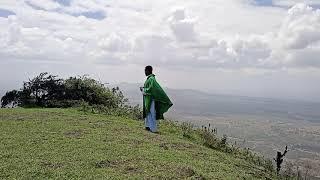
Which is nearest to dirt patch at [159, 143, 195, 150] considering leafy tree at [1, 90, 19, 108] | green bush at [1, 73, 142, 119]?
green bush at [1, 73, 142, 119]

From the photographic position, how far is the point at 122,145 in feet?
41.0

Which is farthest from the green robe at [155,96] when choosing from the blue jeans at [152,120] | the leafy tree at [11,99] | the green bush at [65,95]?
the leafy tree at [11,99]

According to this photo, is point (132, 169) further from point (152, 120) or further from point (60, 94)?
point (60, 94)

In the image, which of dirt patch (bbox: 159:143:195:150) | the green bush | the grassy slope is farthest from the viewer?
the green bush

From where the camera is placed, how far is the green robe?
16328 mm

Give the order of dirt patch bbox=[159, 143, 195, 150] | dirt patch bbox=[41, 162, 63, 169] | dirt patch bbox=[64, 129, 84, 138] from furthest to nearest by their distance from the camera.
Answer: dirt patch bbox=[64, 129, 84, 138] → dirt patch bbox=[159, 143, 195, 150] → dirt patch bbox=[41, 162, 63, 169]

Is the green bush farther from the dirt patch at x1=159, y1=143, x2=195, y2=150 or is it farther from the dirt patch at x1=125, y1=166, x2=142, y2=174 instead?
the dirt patch at x1=125, y1=166, x2=142, y2=174

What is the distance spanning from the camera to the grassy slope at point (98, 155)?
377 inches

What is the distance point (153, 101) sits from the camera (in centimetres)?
1648

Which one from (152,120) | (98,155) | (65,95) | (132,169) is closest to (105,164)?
(132,169)

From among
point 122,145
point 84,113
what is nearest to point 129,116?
point 84,113

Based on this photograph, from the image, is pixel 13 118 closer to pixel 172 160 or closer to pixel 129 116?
pixel 129 116

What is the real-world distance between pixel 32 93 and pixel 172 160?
14.3 meters

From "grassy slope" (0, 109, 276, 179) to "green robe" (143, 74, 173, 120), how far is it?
0.89m
